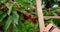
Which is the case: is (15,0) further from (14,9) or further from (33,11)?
(33,11)

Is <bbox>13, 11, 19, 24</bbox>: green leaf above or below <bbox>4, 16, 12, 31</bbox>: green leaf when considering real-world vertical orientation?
above

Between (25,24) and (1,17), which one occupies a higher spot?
(1,17)

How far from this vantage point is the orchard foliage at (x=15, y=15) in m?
1.61

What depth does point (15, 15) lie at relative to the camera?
5.31 feet

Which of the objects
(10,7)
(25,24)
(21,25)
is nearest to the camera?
(10,7)

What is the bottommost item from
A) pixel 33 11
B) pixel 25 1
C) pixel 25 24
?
pixel 25 24

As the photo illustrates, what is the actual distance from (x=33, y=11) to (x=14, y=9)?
25 centimetres

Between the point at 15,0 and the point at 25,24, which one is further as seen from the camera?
the point at 25,24

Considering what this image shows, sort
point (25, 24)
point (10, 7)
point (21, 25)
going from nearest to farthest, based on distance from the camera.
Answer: point (10, 7)
point (21, 25)
point (25, 24)

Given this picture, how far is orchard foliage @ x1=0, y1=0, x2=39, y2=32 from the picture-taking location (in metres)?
1.61

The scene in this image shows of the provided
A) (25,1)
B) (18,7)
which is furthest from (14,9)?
(25,1)

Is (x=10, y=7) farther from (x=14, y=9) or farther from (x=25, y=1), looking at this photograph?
(x=25, y=1)

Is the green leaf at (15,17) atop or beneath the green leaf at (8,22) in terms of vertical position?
atop

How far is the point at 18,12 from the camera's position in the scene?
1662 millimetres
